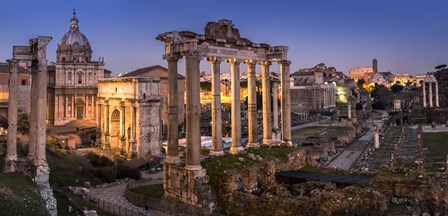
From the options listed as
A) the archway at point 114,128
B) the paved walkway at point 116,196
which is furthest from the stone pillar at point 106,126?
the paved walkway at point 116,196

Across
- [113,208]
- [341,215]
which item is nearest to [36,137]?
[113,208]

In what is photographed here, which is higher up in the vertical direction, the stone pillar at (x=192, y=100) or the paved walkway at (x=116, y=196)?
the stone pillar at (x=192, y=100)

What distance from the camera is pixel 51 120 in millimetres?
55188

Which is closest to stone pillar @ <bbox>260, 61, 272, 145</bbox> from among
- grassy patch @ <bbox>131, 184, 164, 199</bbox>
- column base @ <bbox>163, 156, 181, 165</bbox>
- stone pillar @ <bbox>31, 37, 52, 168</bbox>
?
grassy patch @ <bbox>131, 184, 164, 199</bbox>

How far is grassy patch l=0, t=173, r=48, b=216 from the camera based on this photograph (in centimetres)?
1409

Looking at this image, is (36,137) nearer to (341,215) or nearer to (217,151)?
(217,151)

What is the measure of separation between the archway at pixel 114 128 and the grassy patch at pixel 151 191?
25.7m

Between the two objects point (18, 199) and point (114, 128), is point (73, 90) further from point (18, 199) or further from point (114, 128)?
point (18, 199)

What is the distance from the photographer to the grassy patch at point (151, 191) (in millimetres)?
21047

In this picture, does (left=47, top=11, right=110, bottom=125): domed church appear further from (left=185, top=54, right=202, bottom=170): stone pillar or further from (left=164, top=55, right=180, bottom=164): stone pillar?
(left=185, top=54, right=202, bottom=170): stone pillar

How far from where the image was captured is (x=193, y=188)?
17.1 metres

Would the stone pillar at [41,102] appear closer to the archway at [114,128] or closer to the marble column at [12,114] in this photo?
the marble column at [12,114]

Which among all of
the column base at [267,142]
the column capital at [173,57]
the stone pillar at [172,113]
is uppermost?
the column capital at [173,57]

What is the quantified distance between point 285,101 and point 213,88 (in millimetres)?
5182
